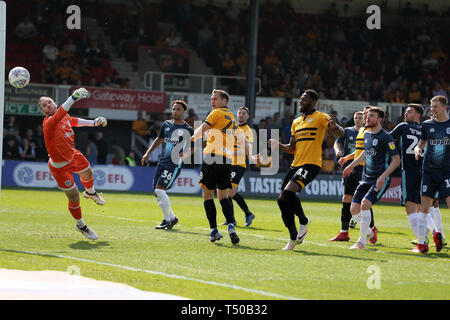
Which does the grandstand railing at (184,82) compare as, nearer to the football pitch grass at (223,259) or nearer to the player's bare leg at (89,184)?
the football pitch grass at (223,259)

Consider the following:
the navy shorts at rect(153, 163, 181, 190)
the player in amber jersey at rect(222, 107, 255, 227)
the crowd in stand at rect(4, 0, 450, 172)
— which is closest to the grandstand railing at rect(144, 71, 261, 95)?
the crowd in stand at rect(4, 0, 450, 172)

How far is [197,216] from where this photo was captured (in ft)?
55.2

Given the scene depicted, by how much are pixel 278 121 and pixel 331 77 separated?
552cm

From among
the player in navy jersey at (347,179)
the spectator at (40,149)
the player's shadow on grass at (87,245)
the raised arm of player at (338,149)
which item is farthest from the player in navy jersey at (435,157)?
the spectator at (40,149)

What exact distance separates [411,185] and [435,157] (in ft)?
2.75

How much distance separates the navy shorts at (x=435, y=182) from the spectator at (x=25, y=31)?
24450 mm

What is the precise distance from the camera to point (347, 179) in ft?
43.8

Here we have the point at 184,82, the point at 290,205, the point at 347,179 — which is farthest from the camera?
the point at 184,82

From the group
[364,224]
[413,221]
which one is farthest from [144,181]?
[413,221]

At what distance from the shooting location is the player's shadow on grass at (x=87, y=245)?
1011cm

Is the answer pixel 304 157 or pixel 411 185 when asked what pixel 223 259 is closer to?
pixel 304 157

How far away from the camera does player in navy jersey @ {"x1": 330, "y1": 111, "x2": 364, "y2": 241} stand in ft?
41.1

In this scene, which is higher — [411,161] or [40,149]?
[411,161]
